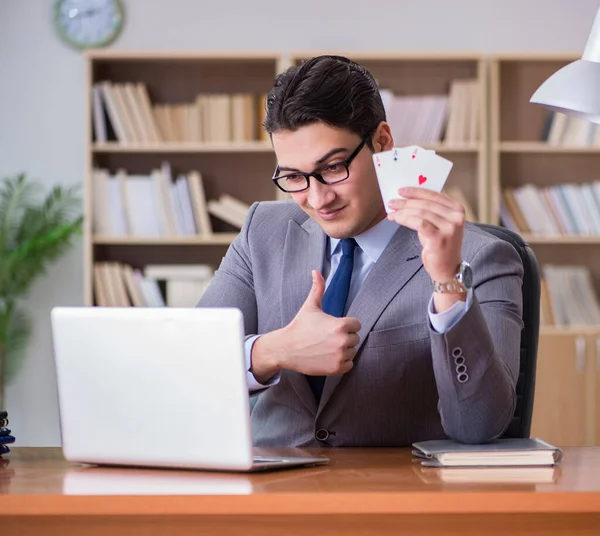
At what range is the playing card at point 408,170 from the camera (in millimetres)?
1430

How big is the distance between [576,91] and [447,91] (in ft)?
9.74

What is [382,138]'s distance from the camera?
75.1 inches

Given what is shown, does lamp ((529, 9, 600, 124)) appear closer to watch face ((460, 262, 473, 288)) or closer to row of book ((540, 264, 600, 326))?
watch face ((460, 262, 473, 288))

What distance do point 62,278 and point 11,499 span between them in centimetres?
373

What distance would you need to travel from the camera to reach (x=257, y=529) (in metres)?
1.22

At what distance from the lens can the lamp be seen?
179cm

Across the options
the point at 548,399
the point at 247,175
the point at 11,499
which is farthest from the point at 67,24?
the point at 11,499

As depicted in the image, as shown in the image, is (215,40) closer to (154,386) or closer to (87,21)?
(87,21)

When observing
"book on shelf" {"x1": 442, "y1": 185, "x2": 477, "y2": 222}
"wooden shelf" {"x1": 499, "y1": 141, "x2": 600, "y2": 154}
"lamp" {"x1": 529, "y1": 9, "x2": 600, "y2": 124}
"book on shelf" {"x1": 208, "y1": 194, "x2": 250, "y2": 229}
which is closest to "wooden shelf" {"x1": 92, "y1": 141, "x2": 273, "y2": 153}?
"book on shelf" {"x1": 208, "y1": 194, "x2": 250, "y2": 229}

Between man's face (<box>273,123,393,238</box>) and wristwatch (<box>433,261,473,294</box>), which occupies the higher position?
man's face (<box>273,123,393,238</box>)

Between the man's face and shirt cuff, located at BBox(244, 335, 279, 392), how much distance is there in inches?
11.1

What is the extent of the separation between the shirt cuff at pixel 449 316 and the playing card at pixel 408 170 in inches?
7.3

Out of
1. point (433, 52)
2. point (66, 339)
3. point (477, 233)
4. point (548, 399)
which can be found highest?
point (433, 52)

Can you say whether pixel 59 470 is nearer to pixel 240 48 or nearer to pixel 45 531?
pixel 45 531
